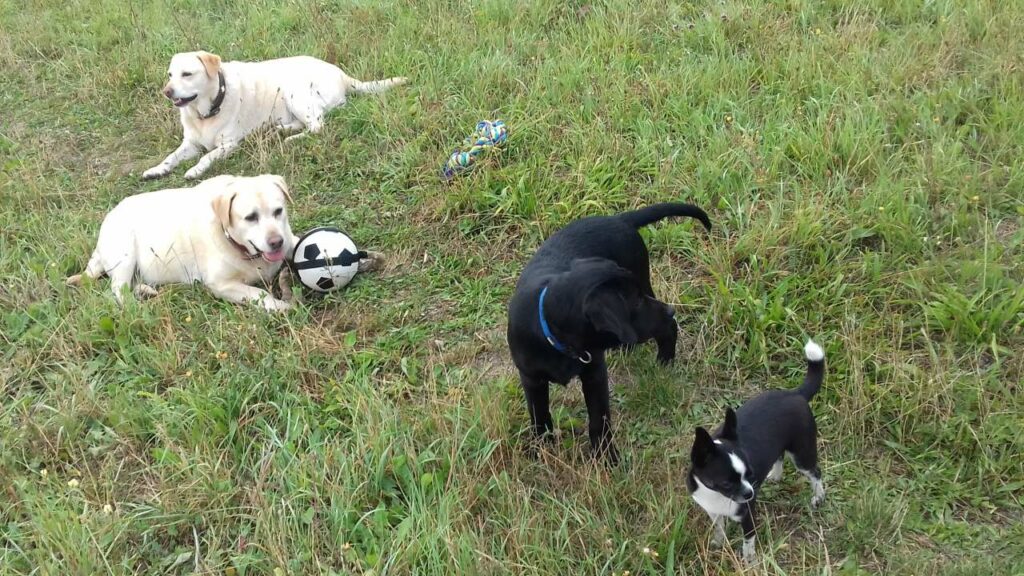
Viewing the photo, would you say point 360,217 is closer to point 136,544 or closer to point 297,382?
point 297,382

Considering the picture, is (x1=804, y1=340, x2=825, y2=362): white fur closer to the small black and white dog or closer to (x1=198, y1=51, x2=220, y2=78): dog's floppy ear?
the small black and white dog

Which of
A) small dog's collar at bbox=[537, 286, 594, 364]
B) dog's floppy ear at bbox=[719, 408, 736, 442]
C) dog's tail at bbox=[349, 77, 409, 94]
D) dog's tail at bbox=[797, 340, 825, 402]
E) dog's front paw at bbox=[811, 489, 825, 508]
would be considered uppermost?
small dog's collar at bbox=[537, 286, 594, 364]

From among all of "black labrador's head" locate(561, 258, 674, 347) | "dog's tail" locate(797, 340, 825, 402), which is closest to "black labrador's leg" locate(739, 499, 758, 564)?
"dog's tail" locate(797, 340, 825, 402)

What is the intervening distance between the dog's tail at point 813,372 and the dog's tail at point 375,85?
12.5ft

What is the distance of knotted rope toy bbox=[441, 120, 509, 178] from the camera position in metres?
4.18

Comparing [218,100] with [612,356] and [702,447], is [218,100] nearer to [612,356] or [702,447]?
[612,356]

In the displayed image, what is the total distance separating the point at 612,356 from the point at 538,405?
2.09 feet

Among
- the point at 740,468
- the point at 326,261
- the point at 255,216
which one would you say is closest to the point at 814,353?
the point at 740,468

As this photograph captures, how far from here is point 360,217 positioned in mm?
4316

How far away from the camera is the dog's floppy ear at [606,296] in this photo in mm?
2098

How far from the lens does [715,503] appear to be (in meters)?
2.11

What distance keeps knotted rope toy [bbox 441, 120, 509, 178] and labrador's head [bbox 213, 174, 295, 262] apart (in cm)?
102

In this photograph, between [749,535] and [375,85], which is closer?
[749,535]

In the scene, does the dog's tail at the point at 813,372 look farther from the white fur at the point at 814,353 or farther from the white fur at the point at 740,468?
the white fur at the point at 740,468
